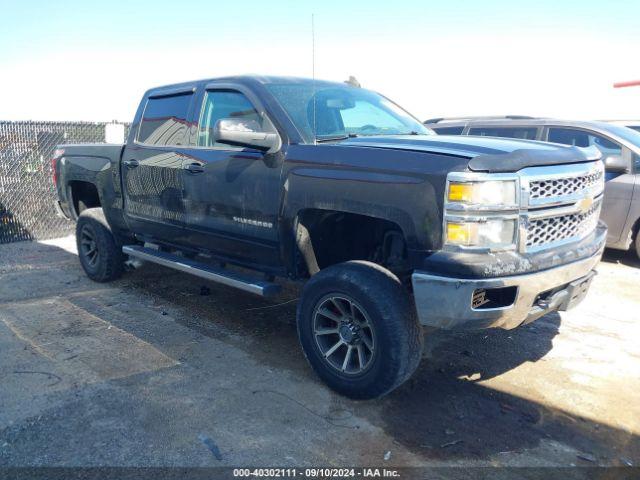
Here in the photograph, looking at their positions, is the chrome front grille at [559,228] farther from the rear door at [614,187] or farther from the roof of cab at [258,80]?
the rear door at [614,187]

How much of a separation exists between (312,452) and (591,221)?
7.52ft

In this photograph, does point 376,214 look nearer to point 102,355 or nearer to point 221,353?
point 221,353

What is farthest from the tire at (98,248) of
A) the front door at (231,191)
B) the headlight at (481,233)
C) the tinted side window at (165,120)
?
the headlight at (481,233)

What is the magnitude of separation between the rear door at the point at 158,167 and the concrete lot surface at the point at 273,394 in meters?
0.85

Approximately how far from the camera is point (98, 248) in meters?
5.83

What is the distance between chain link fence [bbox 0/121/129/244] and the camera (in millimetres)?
8133

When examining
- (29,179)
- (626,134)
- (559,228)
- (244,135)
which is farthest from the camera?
(29,179)

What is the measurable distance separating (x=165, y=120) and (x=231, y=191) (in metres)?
1.35

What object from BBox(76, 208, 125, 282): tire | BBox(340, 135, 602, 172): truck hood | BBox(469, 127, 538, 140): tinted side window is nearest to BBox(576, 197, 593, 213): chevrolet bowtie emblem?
BBox(340, 135, 602, 172): truck hood

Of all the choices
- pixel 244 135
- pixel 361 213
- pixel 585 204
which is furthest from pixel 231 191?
pixel 585 204

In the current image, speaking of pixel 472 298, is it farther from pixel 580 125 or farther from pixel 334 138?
pixel 580 125

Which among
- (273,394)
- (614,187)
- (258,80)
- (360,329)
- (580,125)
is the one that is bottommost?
(273,394)

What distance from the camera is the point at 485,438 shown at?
9.80 ft

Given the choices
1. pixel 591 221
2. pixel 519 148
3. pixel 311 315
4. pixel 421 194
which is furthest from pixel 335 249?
pixel 591 221
